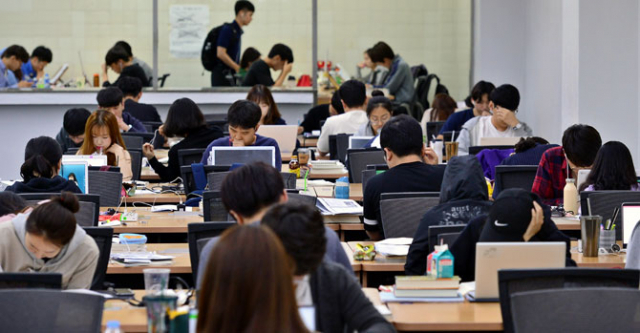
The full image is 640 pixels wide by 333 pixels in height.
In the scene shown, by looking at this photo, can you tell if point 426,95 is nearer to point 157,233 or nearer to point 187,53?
point 187,53

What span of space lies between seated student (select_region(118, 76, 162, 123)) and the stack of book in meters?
7.58

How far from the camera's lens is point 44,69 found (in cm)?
1323

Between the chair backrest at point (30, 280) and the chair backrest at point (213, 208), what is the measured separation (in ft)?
6.61


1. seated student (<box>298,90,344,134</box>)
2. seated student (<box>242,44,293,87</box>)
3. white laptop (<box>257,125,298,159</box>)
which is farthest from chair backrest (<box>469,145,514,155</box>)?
seated student (<box>242,44,293,87</box>)

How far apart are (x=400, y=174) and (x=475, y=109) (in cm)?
476

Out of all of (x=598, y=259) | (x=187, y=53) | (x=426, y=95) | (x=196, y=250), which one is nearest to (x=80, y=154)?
(x=196, y=250)

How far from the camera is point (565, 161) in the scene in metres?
6.18

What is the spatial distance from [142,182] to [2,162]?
5.68m

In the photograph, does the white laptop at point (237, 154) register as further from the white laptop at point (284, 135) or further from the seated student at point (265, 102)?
the seated student at point (265, 102)

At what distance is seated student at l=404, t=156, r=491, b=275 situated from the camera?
176 inches

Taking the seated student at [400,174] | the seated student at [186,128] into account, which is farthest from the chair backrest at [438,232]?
the seated student at [186,128]

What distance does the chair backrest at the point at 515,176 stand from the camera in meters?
6.28

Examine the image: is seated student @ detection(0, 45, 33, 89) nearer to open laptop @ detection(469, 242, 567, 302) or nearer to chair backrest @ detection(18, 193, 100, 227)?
chair backrest @ detection(18, 193, 100, 227)

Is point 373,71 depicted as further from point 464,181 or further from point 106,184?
point 464,181
